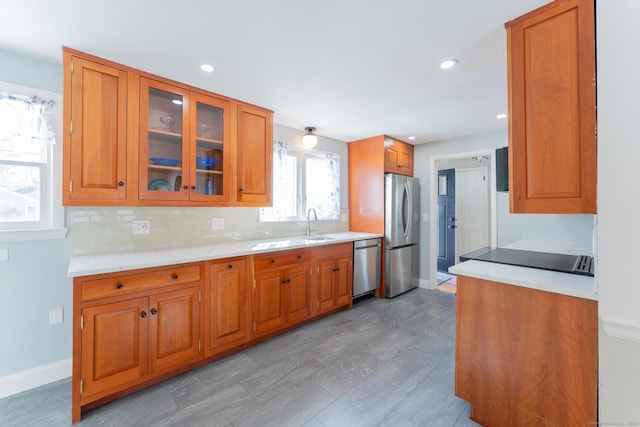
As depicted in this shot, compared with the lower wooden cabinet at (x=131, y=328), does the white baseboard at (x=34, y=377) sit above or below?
below

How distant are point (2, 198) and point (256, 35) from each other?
2.06 metres

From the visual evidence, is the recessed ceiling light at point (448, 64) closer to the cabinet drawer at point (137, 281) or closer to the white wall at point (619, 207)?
the white wall at point (619, 207)

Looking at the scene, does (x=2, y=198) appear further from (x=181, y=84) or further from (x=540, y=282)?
Result: (x=540, y=282)

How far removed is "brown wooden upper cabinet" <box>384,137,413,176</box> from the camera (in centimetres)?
371

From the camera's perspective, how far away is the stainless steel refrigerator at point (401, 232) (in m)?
3.65

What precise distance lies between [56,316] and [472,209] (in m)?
5.63

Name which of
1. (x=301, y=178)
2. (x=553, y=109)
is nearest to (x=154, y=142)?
(x=301, y=178)

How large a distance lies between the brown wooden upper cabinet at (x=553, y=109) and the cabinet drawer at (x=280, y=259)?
6.02 ft

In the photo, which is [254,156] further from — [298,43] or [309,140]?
[298,43]

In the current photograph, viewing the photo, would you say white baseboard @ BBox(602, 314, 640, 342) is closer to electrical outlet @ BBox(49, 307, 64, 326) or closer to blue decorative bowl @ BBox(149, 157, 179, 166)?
blue decorative bowl @ BBox(149, 157, 179, 166)

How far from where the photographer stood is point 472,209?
15.7 ft

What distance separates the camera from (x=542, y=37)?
52.3 inches

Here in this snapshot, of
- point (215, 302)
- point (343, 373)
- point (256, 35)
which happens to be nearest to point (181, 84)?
point (256, 35)

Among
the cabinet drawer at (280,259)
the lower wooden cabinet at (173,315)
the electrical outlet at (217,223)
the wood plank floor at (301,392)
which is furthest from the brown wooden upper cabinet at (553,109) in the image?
the electrical outlet at (217,223)
